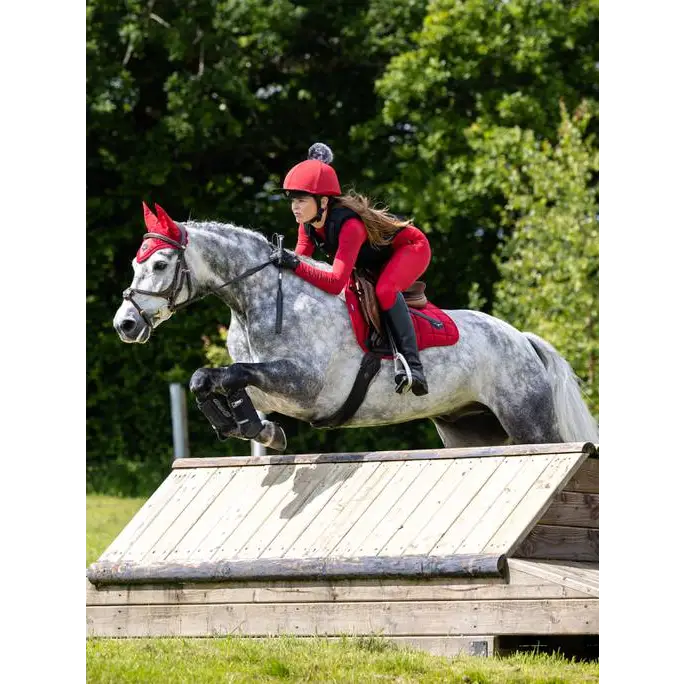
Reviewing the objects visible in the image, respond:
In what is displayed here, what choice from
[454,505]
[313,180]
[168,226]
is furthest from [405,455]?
[168,226]

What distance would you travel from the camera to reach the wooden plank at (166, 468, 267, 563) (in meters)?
5.77

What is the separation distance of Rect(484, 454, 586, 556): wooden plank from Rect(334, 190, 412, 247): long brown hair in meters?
1.44

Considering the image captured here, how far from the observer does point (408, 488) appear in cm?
567

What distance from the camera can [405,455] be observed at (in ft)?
19.2

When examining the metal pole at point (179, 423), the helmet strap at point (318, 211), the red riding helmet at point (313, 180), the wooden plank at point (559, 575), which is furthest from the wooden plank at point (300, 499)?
the metal pole at point (179, 423)

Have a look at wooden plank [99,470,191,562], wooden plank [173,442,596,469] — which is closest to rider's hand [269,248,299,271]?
wooden plank [173,442,596,469]

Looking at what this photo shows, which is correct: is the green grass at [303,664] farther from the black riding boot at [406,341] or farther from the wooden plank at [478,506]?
the black riding boot at [406,341]

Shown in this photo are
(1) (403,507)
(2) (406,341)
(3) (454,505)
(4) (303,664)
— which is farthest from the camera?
(2) (406,341)

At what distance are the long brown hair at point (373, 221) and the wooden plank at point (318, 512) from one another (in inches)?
43.6

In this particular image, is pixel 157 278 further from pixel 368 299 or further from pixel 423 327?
pixel 423 327

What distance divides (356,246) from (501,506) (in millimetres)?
1440
